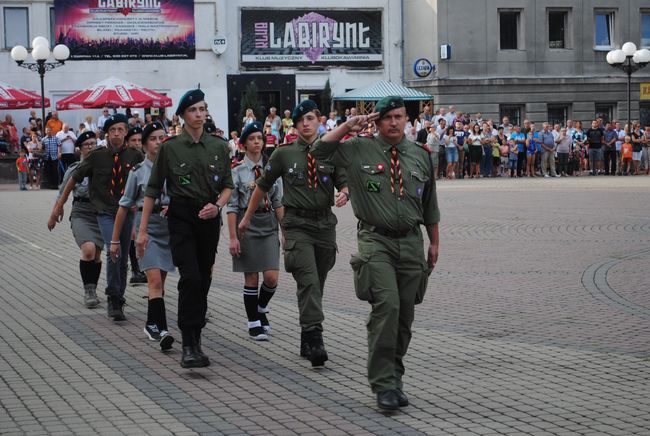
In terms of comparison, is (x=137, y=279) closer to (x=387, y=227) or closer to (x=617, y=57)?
(x=387, y=227)

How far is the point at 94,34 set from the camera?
4553cm

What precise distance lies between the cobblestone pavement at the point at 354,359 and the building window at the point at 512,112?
32.1 m

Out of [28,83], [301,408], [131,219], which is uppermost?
[28,83]

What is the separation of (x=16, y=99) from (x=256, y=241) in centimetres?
2998

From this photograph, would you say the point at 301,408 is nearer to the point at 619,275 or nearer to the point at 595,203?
the point at 619,275

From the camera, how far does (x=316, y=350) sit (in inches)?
341

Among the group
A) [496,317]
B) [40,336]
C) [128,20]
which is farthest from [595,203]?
[128,20]

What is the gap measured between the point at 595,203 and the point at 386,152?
1836 cm

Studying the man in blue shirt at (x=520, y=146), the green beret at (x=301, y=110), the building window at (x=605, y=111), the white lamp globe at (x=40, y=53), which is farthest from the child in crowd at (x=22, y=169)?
the green beret at (x=301, y=110)

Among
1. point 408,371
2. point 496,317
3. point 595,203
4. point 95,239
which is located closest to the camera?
point 408,371

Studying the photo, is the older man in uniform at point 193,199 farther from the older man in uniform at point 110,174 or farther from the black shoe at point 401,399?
the older man in uniform at point 110,174

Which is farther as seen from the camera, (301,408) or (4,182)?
(4,182)

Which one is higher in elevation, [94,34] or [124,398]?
[94,34]

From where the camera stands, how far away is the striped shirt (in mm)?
35000
